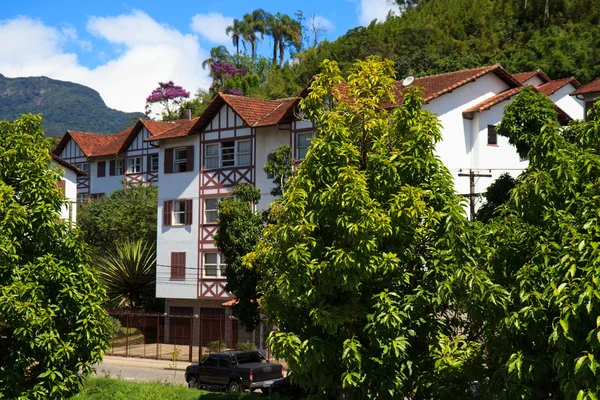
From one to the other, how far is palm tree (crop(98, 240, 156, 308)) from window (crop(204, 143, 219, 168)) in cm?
611

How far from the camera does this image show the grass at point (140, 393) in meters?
23.6

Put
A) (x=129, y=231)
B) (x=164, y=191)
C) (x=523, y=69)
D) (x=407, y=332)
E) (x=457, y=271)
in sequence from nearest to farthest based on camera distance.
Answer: (x=457, y=271) → (x=407, y=332) → (x=164, y=191) → (x=129, y=231) → (x=523, y=69)

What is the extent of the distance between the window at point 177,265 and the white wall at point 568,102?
20834mm

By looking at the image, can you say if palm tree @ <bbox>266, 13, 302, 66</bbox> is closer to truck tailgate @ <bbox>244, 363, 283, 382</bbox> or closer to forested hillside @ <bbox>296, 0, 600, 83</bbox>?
forested hillside @ <bbox>296, 0, 600, 83</bbox>

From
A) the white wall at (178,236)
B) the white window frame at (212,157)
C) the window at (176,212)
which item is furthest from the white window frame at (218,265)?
the white window frame at (212,157)

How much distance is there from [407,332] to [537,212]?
333 cm

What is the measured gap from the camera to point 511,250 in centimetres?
1246

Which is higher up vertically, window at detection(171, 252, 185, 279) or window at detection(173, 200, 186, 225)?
window at detection(173, 200, 186, 225)

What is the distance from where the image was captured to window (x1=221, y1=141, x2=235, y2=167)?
4359 cm

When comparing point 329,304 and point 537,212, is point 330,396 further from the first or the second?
point 537,212

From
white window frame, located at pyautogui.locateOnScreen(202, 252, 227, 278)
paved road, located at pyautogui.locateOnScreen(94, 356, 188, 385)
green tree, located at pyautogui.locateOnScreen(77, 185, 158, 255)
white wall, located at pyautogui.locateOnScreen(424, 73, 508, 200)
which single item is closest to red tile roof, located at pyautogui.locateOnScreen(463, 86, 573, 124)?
white wall, located at pyautogui.locateOnScreen(424, 73, 508, 200)

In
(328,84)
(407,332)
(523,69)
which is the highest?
(523,69)

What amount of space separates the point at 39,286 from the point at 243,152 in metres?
28.0

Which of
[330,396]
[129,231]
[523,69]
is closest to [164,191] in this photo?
[129,231]
